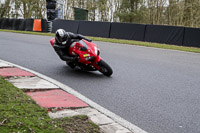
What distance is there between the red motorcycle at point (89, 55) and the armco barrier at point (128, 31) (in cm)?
1219

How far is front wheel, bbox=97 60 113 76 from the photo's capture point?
7105 millimetres

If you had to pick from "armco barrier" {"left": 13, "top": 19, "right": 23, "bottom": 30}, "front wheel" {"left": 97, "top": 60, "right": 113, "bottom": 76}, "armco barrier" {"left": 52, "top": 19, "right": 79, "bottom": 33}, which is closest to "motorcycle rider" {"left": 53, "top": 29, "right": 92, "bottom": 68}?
"front wheel" {"left": 97, "top": 60, "right": 113, "bottom": 76}

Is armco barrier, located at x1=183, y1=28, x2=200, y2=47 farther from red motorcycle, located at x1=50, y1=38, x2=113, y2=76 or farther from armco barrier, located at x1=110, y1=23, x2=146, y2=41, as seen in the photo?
red motorcycle, located at x1=50, y1=38, x2=113, y2=76

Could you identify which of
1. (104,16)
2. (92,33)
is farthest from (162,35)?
(104,16)

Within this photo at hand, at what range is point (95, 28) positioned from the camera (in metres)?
21.7

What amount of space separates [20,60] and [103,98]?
4.87 m

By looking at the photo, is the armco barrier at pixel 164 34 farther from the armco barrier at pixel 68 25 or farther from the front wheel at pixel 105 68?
the front wheel at pixel 105 68

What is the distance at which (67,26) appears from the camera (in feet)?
76.5

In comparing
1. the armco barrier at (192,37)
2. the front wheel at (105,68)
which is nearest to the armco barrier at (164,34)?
the armco barrier at (192,37)

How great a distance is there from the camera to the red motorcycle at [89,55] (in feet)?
23.1

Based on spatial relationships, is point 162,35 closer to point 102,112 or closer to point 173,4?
point 102,112

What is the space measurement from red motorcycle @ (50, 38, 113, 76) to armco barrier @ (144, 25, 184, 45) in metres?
11.6

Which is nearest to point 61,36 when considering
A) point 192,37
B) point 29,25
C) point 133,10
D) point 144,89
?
point 144,89

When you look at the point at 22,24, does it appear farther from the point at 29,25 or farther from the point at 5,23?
the point at 5,23
